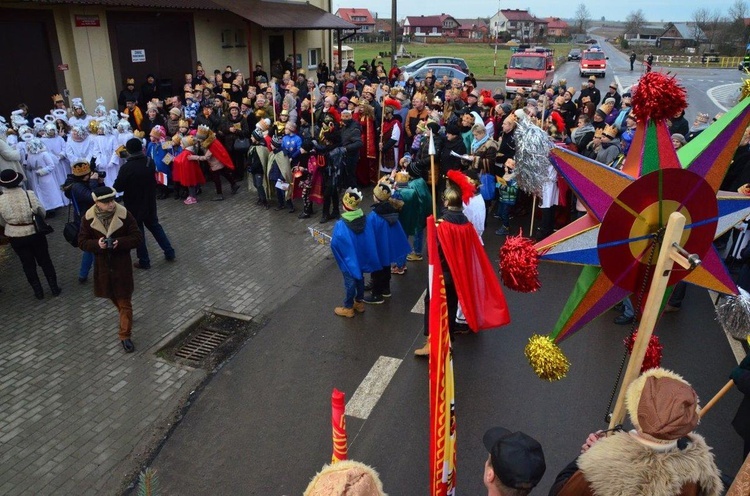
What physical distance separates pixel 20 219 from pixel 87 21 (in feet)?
31.2

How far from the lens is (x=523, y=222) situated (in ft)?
33.6

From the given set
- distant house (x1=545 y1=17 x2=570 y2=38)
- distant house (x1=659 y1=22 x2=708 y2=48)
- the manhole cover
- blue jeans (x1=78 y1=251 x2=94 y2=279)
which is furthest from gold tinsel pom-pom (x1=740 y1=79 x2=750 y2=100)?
distant house (x1=545 y1=17 x2=570 y2=38)

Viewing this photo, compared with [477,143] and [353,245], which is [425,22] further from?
[353,245]

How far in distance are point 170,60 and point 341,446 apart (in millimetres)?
17166

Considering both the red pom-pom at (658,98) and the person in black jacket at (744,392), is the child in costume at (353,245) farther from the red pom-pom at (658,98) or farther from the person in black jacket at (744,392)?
the person in black jacket at (744,392)

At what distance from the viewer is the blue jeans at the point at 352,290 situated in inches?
267

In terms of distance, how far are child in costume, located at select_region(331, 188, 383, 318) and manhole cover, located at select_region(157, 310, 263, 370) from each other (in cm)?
131

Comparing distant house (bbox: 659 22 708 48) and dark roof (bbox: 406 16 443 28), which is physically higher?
dark roof (bbox: 406 16 443 28)

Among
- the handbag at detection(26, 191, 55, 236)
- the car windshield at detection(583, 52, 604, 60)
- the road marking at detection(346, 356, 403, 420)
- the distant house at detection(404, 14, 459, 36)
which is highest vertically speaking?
the distant house at detection(404, 14, 459, 36)

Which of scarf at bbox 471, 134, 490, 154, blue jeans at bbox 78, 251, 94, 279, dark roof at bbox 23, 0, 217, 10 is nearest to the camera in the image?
blue jeans at bbox 78, 251, 94, 279

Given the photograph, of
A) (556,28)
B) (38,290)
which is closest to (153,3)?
(38,290)

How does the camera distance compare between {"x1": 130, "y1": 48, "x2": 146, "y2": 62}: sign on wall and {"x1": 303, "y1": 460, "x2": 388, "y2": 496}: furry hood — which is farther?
{"x1": 130, "y1": 48, "x2": 146, "y2": 62}: sign on wall

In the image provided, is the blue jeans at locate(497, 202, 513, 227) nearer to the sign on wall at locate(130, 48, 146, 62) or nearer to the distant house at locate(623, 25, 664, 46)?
the sign on wall at locate(130, 48, 146, 62)

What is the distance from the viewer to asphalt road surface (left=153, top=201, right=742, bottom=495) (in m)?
4.63
